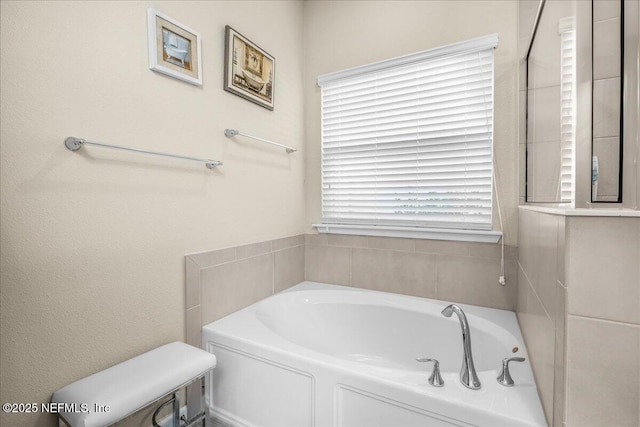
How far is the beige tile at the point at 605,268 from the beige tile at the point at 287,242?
5.57 feet

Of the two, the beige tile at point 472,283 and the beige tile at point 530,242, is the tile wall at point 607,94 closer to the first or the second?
the beige tile at point 530,242

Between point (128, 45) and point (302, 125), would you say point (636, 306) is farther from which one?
point (302, 125)

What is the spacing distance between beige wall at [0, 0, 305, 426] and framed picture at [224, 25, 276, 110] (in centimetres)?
5

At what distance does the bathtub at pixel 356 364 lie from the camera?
3.41 feet

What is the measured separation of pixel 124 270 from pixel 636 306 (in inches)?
64.7

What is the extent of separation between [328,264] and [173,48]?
1.72 meters

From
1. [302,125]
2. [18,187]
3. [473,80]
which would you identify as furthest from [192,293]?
[473,80]

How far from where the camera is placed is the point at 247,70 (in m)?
1.88

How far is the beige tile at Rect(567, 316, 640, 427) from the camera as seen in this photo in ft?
2.37

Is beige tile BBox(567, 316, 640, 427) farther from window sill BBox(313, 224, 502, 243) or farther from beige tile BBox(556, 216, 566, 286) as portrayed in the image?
window sill BBox(313, 224, 502, 243)

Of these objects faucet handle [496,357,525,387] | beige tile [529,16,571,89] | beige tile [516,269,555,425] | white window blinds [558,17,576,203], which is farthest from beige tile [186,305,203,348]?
beige tile [529,16,571,89]

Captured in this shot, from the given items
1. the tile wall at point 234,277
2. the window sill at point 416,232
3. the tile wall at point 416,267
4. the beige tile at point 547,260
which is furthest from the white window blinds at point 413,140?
the beige tile at point 547,260

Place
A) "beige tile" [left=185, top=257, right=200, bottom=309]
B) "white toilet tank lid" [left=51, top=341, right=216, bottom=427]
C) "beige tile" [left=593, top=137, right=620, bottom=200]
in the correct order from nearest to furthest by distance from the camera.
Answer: "beige tile" [left=593, top=137, right=620, bottom=200]
"white toilet tank lid" [left=51, top=341, right=216, bottom=427]
"beige tile" [left=185, top=257, right=200, bottom=309]

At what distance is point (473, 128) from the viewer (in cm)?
189
